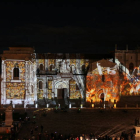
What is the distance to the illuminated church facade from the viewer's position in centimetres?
5000

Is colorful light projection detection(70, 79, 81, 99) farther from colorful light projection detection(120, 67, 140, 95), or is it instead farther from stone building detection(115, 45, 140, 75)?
stone building detection(115, 45, 140, 75)

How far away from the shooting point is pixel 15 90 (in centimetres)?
4997

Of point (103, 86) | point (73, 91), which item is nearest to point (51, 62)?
point (73, 91)

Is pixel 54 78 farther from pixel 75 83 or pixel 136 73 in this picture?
pixel 136 73

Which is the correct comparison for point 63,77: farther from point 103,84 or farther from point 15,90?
point 15,90

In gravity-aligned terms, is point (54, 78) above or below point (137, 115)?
above

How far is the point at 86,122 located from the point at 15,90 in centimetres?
1394

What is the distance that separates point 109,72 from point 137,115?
11.1 metres

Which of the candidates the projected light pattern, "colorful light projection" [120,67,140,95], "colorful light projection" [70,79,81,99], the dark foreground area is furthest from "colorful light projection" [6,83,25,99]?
"colorful light projection" [120,67,140,95]

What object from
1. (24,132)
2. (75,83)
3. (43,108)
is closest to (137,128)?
(24,132)

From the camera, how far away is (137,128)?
31.5 m

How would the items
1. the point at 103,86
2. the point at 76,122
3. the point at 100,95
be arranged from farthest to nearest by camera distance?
1. the point at 100,95
2. the point at 103,86
3. the point at 76,122

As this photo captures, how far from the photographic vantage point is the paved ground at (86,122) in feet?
120

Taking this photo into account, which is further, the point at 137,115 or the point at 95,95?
the point at 95,95
